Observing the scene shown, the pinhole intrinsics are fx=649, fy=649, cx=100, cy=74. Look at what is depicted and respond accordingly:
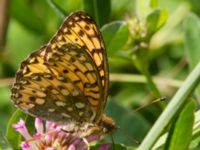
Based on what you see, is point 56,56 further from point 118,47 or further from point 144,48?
point 144,48

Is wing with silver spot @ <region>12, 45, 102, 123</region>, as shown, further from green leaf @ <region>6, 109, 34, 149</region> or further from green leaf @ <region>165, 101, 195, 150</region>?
green leaf @ <region>165, 101, 195, 150</region>

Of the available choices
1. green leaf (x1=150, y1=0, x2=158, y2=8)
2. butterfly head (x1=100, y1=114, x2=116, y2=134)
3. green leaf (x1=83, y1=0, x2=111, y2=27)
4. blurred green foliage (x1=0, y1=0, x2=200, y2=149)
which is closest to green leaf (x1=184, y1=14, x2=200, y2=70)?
blurred green foliage (x1=0, y1=0, x2=200, y2=149)

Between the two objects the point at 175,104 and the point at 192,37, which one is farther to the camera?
the point at 192,37

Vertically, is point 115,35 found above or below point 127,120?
above

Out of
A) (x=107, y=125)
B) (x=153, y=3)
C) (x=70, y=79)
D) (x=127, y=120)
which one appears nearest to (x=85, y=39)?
(x=70, y=79)

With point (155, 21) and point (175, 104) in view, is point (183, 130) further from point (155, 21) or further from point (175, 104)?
point (155, 21)

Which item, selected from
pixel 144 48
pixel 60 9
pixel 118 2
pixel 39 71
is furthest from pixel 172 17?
pixel 39 71

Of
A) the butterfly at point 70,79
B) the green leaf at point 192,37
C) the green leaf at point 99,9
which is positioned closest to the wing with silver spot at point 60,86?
the butterfly at point 70,79
